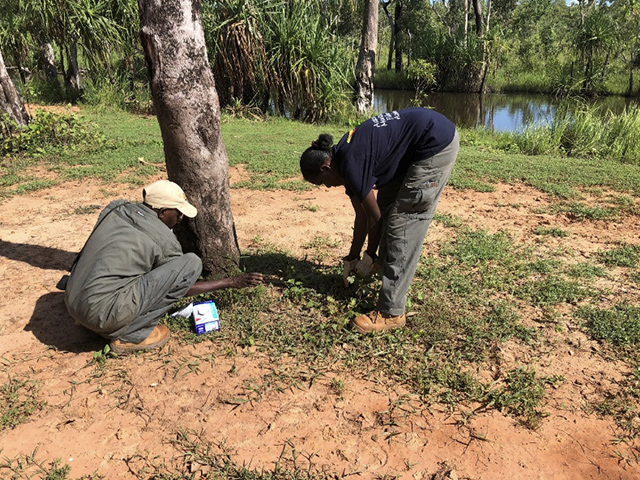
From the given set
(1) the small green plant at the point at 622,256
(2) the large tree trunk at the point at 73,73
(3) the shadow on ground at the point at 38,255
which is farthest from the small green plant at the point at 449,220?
(2) the large tree trunk at the point at 73,73

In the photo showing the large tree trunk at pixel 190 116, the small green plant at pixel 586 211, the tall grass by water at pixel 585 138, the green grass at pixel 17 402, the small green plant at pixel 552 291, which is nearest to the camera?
the green grass at pixel 17 402

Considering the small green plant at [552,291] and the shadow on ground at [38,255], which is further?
the shadow on ground at [38,255]

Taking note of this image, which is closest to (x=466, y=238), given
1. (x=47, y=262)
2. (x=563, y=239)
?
(x=563, y=239)

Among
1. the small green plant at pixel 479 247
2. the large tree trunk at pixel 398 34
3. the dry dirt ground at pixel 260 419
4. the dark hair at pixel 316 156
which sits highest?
the large tree trunk at pixel 398 34

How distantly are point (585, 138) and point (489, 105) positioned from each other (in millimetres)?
11339

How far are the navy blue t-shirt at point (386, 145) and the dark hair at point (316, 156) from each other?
0.19 feet

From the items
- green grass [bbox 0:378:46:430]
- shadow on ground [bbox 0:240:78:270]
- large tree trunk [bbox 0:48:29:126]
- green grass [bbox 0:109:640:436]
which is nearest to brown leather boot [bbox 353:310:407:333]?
green grass [bbox 0:109:640:436]

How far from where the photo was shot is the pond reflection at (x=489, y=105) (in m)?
16.1

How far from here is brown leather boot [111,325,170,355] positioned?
2.91 meters

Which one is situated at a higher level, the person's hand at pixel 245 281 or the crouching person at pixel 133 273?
the crouching person at pixel 133 273

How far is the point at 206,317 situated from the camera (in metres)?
3.12

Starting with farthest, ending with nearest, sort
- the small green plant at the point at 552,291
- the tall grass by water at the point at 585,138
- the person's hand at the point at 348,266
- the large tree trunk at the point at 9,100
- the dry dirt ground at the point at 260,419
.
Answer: the tall grass by water at the point at 585,138 < the large tree trunk at the point at 9,100 < the small green plant at the point at 552,291 < the person's hand at the point at 348,266 < the dry dirt ground at the point at 260,419

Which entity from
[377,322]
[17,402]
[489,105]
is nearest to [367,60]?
[489,105]

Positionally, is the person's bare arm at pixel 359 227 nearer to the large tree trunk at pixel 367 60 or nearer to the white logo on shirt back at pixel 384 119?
the white logo on shirt back at pixel 384 119
